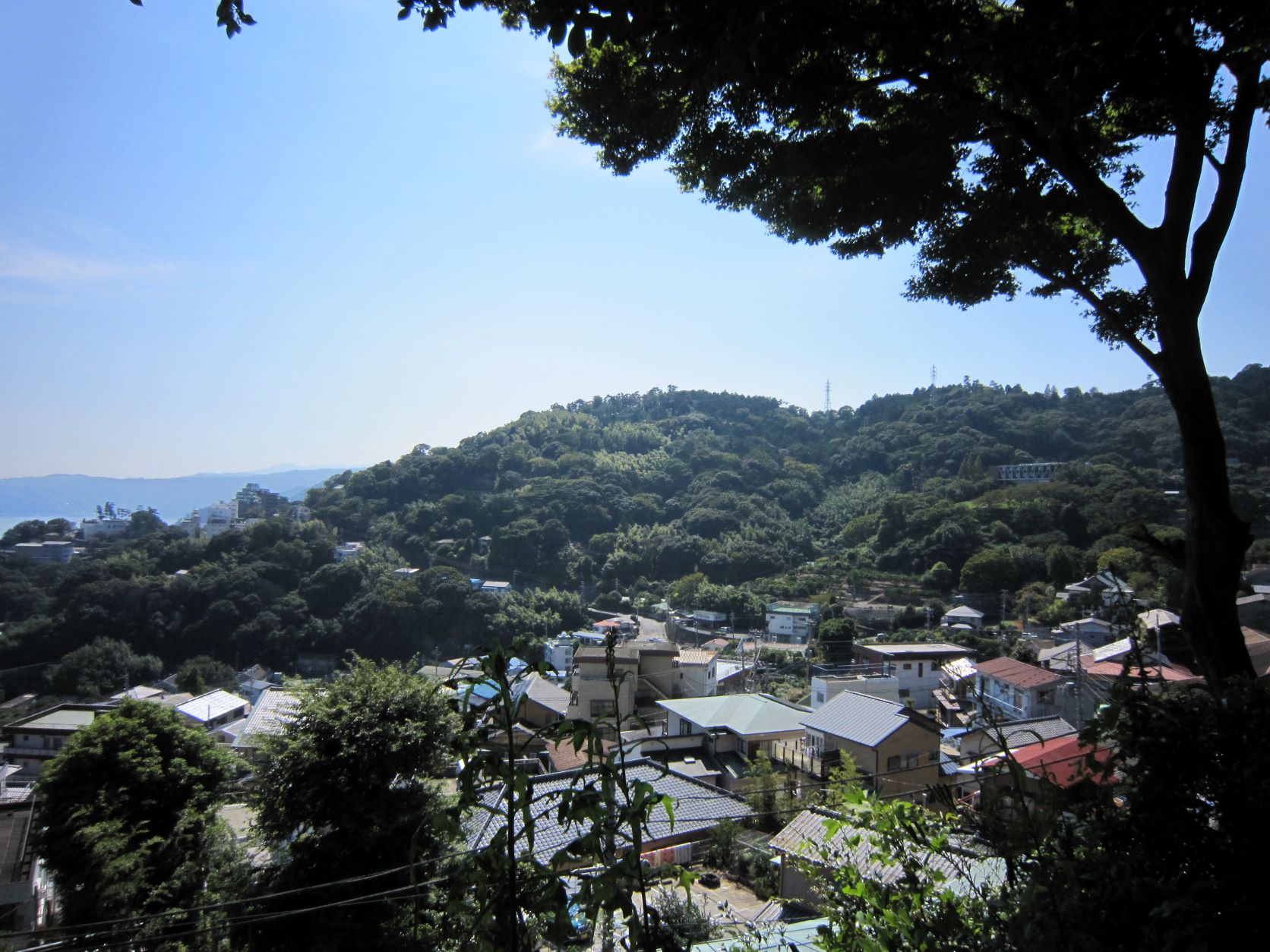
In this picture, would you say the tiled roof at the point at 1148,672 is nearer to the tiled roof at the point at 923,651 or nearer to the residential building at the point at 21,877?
the tiled roof at the point at 923,651

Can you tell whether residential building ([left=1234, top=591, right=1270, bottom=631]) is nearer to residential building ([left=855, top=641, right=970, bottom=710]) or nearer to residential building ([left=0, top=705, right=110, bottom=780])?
residential building ([left=855, top=641, right=970, bottom=710])

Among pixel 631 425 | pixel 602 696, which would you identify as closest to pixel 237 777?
pixel 602 696

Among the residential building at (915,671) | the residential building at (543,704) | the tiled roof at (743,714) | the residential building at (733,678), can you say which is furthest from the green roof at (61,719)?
the residential building at (915,671)

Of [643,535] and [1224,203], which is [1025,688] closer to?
[1224,203]

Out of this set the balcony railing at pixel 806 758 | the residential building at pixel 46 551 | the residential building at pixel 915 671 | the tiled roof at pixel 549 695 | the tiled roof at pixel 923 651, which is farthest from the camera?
the residential building at pixel 46 551

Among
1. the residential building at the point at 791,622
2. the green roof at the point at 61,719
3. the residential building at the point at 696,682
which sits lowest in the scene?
the residential building at the point at 791,622

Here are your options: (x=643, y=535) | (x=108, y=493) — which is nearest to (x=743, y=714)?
(x=643, y=535)
